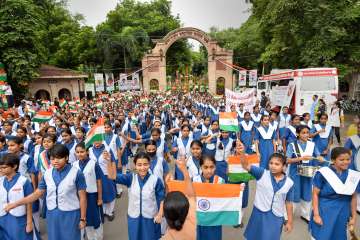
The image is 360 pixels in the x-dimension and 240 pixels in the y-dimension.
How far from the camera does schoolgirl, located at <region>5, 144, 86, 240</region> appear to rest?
3229mm

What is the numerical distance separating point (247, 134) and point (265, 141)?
1308mm

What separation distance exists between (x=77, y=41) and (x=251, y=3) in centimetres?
2159

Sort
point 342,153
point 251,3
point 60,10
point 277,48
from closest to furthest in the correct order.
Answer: point 342,153 → point 277,48 → point 251,3 → point 60,10

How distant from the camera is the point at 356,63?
16.3 metres

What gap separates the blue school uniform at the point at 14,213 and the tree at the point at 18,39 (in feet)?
61.7

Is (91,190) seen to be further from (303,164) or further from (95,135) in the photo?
(303,164)

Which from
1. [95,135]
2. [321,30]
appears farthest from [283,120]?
[321,30]

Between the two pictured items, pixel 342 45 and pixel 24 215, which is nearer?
pixel 24 215

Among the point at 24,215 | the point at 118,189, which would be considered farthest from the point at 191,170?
the point at 118,189

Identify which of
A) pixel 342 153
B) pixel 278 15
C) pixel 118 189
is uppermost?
pixel 278 15

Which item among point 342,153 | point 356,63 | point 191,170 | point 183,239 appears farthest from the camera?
point 356,63

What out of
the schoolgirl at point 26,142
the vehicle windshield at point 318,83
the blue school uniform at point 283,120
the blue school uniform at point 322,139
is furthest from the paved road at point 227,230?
the vehicle windshield at point 318,83

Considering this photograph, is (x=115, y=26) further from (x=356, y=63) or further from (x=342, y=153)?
(x=342, y=153)

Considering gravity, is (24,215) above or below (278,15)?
below
